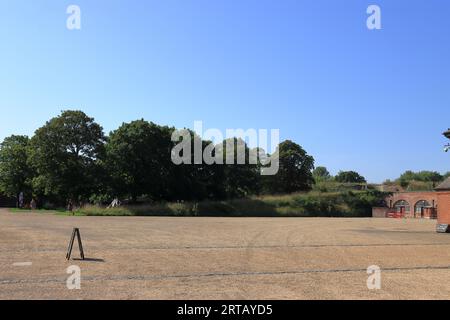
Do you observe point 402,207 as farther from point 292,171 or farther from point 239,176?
point 239,176

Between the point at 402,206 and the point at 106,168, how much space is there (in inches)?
1928

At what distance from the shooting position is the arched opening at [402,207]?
256 feet

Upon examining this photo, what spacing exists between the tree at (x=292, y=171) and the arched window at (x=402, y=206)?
53.2 ft

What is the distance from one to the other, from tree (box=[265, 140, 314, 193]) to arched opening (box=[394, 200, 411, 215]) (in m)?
16.2

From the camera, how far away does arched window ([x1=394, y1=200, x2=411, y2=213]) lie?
257 ft

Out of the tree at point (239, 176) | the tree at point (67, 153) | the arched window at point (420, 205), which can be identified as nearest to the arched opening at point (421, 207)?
the arched window at point (420, 205)

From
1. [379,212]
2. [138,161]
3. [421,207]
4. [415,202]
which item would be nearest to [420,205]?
[421,207]

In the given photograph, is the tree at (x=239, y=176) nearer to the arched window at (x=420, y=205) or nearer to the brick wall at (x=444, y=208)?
the arched window at (x=420, y=205)

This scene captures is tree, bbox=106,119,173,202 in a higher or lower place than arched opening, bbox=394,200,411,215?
higher

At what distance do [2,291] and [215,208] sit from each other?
52.7m

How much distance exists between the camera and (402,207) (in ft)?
261

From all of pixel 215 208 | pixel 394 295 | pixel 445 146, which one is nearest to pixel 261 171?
pixel 215 208

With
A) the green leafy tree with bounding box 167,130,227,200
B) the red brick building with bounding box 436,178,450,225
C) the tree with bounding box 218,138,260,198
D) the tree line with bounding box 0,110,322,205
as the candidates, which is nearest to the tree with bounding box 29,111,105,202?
the tree line with bounding box 0,110,322,205

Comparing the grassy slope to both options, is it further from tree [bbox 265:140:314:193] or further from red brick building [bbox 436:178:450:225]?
red brick building [bbox 436:178:450:225]
